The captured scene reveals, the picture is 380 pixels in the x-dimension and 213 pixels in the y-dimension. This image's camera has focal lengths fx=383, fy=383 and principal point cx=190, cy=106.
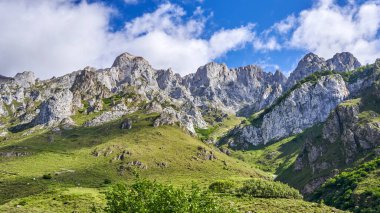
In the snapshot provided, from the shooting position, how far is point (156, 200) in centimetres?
6362

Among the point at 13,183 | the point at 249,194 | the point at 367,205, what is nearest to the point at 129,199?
the point at 249,194

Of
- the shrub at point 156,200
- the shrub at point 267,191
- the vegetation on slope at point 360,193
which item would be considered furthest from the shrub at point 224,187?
the shrub at point 156,200

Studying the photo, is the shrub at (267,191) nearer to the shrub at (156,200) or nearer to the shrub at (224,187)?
the shrub at (224,187)

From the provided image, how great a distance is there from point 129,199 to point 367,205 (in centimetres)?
12760

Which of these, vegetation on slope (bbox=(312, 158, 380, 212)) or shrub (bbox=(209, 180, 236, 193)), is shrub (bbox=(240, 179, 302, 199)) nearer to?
shrub (bbox=(209, 180, 236, 193))

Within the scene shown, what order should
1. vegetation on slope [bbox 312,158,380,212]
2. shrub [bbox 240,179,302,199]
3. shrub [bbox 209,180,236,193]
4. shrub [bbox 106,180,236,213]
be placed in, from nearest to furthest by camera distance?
shrub [bbox 106,180,236,213] → vegetation on slope [bbox 312,158,380,212] → shrub [bbox 240,179,302,199] → shrub [bbox 209,180,236,193]

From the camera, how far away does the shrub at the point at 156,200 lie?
61.8m

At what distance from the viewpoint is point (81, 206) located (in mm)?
129500

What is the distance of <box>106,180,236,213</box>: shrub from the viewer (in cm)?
6178

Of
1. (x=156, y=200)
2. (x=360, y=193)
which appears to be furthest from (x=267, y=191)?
(x=156, y=200)

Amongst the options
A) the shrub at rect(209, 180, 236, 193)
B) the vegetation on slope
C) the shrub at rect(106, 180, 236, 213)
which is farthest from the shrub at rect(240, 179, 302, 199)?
the shrub at rect(106, 180, 236, 213)

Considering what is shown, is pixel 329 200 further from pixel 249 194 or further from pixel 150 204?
pixel 150 204

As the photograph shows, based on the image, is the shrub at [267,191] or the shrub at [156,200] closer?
the shrub at [156,200]

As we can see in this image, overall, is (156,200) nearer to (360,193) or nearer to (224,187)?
(224,187)
